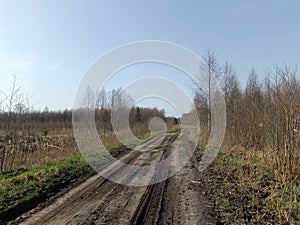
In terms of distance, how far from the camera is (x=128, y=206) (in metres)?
6.25

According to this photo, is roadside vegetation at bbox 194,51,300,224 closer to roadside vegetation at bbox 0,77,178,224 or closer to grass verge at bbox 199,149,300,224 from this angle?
grass verge at bbox 199,149,300,224

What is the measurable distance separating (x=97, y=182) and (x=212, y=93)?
46.7ft

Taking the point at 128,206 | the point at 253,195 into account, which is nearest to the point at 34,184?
the point at 128,206

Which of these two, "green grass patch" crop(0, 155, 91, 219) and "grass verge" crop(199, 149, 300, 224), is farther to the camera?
"green grass patch" crop(0, 155, 91, 219)

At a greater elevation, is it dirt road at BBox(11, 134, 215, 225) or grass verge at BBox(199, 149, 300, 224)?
grass verge at BBox(199, 149, 300, 224)

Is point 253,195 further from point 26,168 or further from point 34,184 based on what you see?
point 26,168

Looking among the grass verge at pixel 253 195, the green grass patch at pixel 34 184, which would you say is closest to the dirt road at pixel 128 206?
the grass verge at pixel 253 195

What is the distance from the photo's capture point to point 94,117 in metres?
27.5

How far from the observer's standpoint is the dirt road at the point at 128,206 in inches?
211

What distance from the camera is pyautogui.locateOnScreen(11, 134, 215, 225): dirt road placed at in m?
5.36

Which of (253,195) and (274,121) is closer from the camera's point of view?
(253,195)

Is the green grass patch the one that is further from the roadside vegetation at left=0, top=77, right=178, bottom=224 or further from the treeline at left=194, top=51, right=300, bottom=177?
the treeline at left=194, top=51, right=300, bottom=177

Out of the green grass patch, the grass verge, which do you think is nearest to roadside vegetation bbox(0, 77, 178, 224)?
the green grass patch

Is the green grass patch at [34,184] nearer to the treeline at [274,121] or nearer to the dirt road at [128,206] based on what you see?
the dirt road at [128,206]
